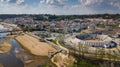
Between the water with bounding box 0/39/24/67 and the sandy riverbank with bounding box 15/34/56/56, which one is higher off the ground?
the water with bounding box 0/39/24/67

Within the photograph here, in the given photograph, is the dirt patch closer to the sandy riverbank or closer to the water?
the sandy riverbank

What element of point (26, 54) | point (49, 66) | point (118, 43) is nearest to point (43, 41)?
point (26, 54)

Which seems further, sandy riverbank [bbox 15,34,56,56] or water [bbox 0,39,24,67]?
sandy riverbank [bbox 15,34,56,56]

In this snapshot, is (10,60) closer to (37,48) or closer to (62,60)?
(62,60)

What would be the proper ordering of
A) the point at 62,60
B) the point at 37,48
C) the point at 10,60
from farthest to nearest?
the point at 37,48 < the point at 10,60 < the point at 62,60

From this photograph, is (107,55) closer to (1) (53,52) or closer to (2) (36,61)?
(1) (53,52)

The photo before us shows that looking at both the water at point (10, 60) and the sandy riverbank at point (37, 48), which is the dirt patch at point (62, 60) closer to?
the sandy riverbank at point (37, 48)

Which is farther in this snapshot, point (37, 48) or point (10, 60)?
point (37, 48)

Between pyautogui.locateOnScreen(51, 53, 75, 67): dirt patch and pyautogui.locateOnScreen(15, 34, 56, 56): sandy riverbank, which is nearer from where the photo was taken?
Result: pyautogui.locateOnScreen(51, 53, 75, 67): dirt patch

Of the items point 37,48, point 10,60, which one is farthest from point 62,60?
point 37,48

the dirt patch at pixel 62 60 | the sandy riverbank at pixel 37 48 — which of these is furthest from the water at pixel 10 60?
the dirt patch at pixel 62 60

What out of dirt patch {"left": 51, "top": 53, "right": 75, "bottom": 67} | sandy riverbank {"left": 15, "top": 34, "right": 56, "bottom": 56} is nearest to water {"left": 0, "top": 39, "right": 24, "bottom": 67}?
sandy riverbank {"left": 15, "top": 34, "right": 56, "bottom": 56}
